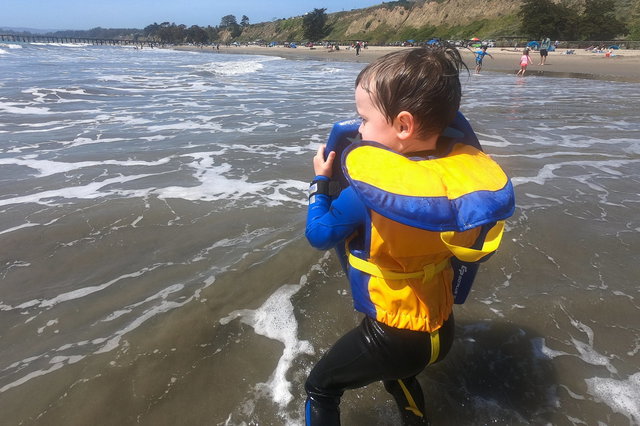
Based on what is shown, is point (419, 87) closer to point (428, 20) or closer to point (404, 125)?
point (404, 125)

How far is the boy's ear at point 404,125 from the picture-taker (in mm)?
1364

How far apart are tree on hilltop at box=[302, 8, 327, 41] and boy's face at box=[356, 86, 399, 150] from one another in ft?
370

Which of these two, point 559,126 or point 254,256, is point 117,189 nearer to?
point 254,256

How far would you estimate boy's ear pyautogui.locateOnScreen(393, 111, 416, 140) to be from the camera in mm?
1364

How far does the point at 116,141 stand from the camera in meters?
7.23

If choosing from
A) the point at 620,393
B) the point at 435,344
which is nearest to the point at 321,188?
the point at 435,344

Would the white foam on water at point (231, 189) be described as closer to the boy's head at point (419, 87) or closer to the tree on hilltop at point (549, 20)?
the boy's head at point (419, 87)

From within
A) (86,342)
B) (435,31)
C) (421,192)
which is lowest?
(86,342)

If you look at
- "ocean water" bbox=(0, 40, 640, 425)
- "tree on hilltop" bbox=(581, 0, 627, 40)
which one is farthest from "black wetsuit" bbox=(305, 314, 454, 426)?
"tree on hilltop" bbox=(581, 0, 627, 40)

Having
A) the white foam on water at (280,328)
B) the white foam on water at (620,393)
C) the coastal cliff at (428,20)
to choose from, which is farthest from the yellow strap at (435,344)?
the coastal cliff at (428,20)

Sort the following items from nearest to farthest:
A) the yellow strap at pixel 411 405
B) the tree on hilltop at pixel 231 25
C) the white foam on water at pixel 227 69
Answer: the yellow strap at pixel 411 405
the white foam on water at pixel 227 69
the tree on hilltop at pixel 231 25

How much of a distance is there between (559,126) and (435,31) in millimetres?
76557

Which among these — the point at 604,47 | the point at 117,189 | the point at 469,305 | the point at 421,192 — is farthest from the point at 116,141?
the point at 604,47

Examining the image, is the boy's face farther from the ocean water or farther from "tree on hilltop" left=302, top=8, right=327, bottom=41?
"tree on hilltop" left=302, top=8, right=327, bottom=41
